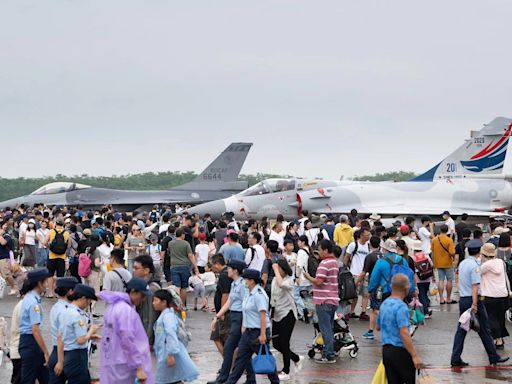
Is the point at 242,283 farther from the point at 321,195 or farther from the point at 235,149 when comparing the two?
the point at 235,149

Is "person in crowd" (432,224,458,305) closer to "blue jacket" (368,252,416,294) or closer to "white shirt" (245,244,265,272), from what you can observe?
"white shirt" (245,244,265,272)

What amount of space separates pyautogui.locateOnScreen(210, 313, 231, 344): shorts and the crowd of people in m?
0.01

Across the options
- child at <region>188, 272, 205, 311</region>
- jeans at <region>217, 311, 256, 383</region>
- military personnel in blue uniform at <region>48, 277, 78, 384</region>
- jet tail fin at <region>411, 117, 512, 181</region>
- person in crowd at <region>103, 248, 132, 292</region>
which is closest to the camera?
military personnel in blue uniform at <region>48, 277, 78, 384</region>

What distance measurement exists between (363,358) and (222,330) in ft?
7.76

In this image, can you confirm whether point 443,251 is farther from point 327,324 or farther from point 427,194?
point 427,194

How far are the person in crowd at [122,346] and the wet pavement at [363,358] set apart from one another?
2.85 meters

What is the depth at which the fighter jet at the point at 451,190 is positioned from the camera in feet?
97.5

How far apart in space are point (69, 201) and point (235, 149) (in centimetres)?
1294

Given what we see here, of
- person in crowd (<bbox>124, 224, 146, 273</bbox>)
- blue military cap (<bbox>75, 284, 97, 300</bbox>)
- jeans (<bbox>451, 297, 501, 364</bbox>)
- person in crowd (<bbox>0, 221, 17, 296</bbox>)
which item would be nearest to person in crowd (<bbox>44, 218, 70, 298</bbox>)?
person in crowd (<bbox>0, 221, 17, 296</bbox>)

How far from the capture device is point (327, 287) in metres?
10.9

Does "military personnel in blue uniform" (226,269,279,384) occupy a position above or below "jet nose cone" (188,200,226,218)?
below

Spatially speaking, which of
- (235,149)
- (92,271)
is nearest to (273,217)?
(92,271)

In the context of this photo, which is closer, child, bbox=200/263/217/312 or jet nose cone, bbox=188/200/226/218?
child, bbox=200/263/217/312

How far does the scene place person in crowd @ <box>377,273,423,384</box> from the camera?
770cm
